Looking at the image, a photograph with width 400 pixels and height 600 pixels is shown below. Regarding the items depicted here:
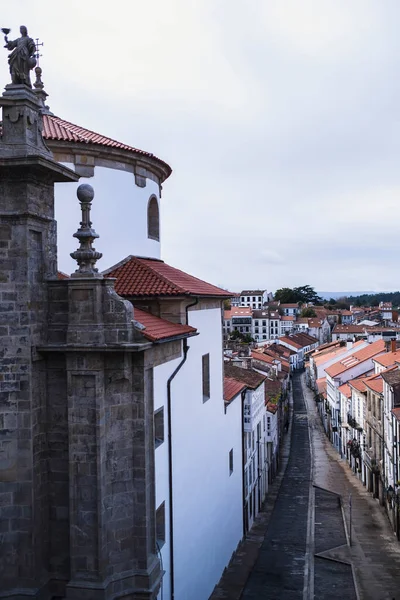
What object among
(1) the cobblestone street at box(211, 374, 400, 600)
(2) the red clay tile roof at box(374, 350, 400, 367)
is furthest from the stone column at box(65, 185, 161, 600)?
(2) the red clay tile roof at box(374, 350, 400, 367)

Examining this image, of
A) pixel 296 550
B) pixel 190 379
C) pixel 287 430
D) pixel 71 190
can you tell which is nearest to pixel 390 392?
pixel 296 550

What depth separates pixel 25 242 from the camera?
476 inches

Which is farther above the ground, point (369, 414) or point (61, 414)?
point (61, 414)

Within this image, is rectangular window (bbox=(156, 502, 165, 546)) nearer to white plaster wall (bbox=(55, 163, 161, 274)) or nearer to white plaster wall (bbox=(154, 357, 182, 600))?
→ white plaster wall (bbox=(154, 357, 182, 600))

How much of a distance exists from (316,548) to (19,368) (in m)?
24.1

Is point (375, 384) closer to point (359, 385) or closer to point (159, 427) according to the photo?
point (359, 385)

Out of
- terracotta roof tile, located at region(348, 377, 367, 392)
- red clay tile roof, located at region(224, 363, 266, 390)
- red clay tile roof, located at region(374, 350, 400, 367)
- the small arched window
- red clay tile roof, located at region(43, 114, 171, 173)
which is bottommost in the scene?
terracotta roof tile, located at region(348, 377, 367, 392)

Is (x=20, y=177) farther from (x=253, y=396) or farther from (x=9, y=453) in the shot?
(x=253, y=396)

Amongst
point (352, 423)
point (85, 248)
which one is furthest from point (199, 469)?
point (352, 423)

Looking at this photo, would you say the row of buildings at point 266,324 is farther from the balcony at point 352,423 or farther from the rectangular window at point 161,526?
the rectangular window at point 161,526

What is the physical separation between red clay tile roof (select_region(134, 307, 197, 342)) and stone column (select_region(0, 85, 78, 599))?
2.51 meters

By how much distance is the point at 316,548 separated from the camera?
31156 mm

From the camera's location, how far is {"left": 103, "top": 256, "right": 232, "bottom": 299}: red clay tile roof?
16578 millimetres

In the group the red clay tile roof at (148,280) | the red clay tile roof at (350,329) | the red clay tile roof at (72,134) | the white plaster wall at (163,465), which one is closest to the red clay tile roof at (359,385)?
the red clay tile roof at (148,280)
